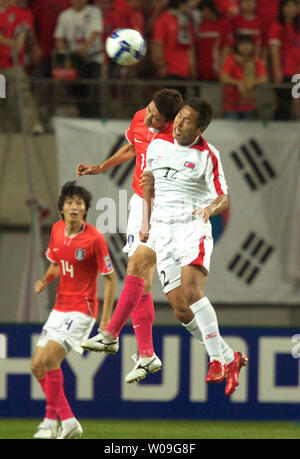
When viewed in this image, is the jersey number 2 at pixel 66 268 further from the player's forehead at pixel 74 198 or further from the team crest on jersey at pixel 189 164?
the team crest on jersey at pixel 189 164

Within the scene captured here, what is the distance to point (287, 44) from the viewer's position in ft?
Answer: 41.8

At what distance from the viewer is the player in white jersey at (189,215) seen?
7133 millimetres

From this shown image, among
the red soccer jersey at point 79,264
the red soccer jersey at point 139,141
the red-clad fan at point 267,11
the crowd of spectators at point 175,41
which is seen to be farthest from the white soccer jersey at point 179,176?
the red-clad fan at point 267,11

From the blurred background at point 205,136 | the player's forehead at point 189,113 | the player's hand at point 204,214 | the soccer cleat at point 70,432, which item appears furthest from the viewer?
the blurred background at point 205,136

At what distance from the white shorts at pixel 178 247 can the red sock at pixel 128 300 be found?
15.5 inches

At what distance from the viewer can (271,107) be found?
39.8 feet

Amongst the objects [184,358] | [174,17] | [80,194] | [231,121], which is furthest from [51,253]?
[174,17]

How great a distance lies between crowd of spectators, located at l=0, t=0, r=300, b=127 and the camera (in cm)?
1203

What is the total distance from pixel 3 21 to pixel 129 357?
4.15 m

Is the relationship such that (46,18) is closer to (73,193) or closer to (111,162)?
(73,193)

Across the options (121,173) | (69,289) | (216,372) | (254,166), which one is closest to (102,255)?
(69,289)

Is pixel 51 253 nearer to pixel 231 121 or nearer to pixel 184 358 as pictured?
pixel 184 358

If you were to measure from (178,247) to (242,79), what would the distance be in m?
5.23
